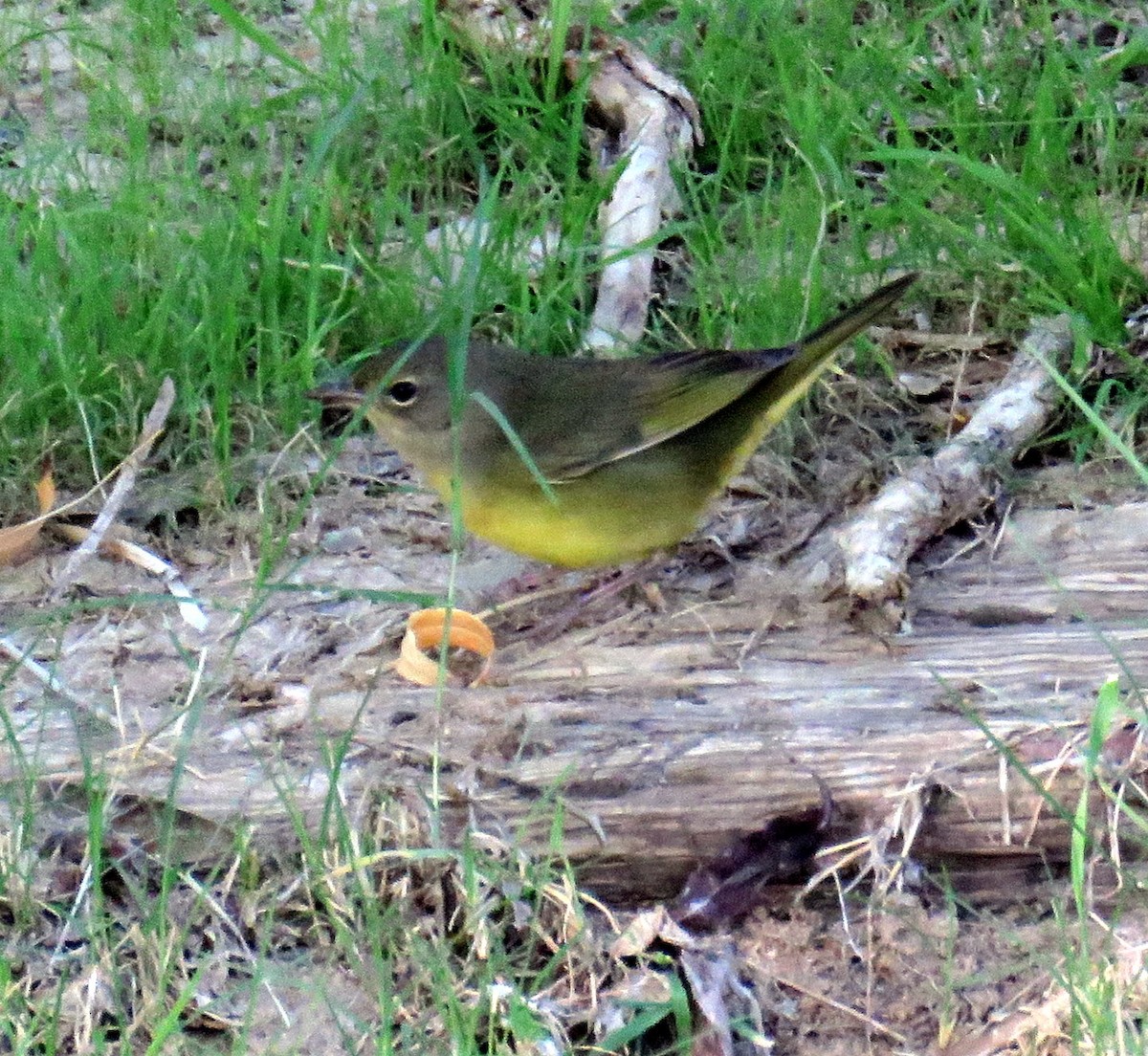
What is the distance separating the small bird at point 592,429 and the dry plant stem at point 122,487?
0.53m

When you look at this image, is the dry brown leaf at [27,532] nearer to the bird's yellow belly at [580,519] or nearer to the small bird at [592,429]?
the small bird at [592,429]

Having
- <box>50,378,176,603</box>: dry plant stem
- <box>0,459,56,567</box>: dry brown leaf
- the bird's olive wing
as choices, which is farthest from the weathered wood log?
<box>0,459,56,567</box>: dry brown leaf

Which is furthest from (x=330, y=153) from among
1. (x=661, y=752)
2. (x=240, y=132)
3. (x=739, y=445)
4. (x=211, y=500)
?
(x=661, y=752)

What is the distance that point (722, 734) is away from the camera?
4.20 metres

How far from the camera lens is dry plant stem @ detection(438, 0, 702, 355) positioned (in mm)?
5742

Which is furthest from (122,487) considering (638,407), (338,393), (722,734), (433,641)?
(722,734)

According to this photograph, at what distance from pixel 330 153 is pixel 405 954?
3442 mm

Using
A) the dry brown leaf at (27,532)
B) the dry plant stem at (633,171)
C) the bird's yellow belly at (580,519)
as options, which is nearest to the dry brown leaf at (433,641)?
the bird's yellow belly at (580,519)

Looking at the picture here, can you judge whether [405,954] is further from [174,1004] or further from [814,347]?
[814,347]

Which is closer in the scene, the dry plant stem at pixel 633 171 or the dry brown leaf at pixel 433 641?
the dry brown leaf at pixel 433 641

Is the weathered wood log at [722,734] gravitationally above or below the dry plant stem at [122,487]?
above

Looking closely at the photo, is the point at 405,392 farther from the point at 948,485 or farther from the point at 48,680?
the point at 948,485

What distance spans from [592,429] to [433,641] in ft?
2.51

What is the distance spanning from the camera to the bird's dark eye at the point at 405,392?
5.00 meters
